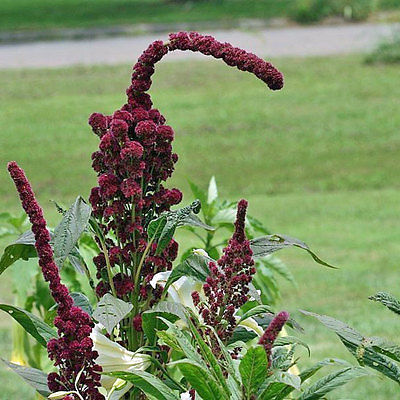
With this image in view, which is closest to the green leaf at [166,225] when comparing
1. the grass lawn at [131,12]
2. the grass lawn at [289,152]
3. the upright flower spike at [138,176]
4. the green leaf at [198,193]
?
the upright flower spike at [138,176]

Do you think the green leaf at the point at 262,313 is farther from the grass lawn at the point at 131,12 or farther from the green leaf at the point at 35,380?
the grass lawn at the point at 131,12

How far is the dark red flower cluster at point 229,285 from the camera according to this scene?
1.21 metres

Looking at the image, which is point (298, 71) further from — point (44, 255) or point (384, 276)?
point (44, 255)

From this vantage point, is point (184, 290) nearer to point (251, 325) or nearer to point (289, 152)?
point (251, 325)

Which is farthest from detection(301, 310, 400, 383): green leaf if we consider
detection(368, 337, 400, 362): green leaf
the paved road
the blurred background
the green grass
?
the green grass

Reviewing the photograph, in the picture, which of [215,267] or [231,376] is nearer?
[231,376]

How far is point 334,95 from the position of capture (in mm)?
13922

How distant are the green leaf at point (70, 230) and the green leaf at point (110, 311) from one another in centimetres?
8

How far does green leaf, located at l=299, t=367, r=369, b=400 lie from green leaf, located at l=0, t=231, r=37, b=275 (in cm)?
43

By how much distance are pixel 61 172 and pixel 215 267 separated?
30.3 ft

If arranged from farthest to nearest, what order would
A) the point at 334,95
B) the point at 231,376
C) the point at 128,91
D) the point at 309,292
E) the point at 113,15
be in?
the point at 113,15 → the point at 334,95 → the point at 309,292 → the point at 128,91 → the point at 231,376

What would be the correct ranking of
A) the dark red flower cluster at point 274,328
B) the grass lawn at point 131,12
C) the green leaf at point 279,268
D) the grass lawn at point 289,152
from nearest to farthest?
the dark red flower cluster at point 274,328
the green leaf at point 279,268
the grass lawn at point 289,152
the grass lawn at point 131,12

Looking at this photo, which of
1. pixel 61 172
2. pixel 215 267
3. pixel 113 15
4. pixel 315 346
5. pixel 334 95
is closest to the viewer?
pixel 215 267

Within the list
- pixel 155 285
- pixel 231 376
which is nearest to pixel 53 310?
pixel 155 285
